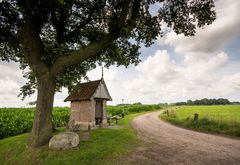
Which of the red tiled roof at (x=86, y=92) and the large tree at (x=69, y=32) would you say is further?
the red tiled roof at (x=86, y=92)

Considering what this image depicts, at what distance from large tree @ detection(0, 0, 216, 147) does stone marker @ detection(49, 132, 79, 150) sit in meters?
1.06

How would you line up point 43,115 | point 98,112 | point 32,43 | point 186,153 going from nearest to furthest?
point 186,153 → point 43,115 → point 32,43 → point 98,112

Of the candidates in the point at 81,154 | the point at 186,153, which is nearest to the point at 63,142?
the point at 81,154

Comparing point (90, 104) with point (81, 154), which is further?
point (90, 104)

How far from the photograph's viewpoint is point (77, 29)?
→ 14.4 metres

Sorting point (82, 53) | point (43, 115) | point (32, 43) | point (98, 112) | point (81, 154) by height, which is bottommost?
point (81, 154)

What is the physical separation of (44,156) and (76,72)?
7365mm

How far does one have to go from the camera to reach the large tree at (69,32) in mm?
12180

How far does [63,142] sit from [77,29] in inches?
326

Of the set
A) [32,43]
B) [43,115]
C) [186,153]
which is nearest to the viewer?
[186,153]

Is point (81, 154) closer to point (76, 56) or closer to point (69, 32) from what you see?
point (76, 56)

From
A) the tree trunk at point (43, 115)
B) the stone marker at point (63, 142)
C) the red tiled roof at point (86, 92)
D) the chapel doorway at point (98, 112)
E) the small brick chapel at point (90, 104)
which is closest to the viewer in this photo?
the stone marker at point (63, 142)

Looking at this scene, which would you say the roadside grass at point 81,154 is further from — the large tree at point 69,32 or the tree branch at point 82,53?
the tree branch at point 82,53

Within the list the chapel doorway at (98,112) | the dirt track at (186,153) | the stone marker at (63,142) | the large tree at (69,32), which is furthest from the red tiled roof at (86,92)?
the dirt track at (186,153)
